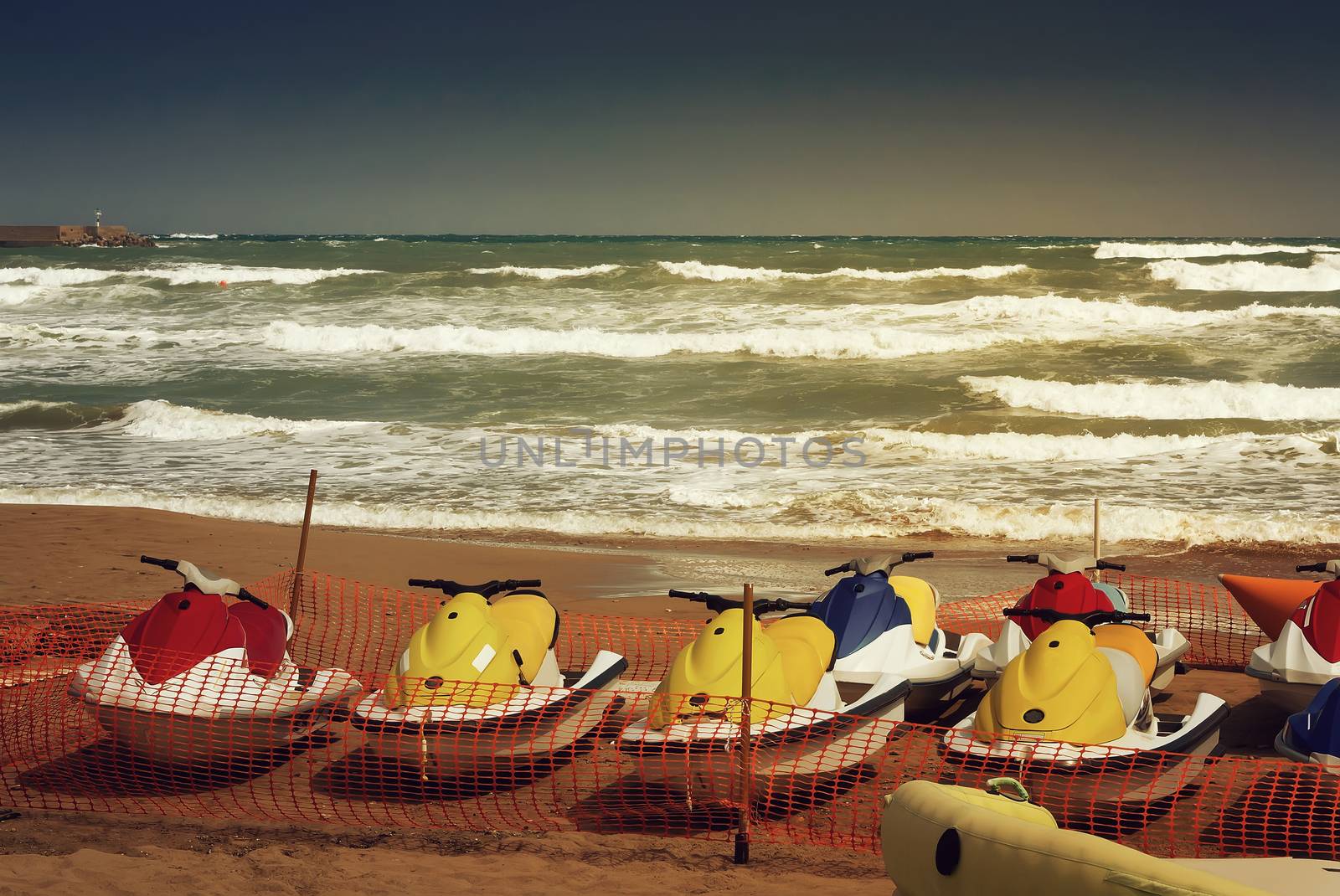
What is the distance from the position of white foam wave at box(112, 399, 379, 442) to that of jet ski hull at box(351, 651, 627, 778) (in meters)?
13.7

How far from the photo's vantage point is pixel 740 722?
5.20 m

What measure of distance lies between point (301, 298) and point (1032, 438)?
29.0m

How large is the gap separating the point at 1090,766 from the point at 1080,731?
0.18m

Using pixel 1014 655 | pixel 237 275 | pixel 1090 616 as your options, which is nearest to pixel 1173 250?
pixel 237 275

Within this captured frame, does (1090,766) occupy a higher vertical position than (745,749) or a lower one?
lower

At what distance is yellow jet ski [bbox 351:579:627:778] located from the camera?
5.59m

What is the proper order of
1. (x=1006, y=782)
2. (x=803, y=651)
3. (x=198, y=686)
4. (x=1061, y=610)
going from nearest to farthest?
(x=1006, y=782)
(x=198, y=686)
(x=803, y=651)
(x=1061, y=610)

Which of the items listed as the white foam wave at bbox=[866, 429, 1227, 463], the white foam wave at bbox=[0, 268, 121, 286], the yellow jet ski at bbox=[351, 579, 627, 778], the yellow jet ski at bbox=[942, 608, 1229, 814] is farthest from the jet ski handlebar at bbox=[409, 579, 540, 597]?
the white foam wave at bbox=[0, 268, 121, 286]

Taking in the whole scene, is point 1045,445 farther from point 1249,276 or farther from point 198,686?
point 1249,276

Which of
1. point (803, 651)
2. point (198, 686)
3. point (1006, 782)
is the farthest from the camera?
point (803, 651)

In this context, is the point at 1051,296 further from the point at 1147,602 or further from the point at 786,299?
the point at 1147,602

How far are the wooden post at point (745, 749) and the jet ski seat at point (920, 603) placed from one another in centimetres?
220

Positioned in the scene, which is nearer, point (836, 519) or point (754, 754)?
point (754, 754)

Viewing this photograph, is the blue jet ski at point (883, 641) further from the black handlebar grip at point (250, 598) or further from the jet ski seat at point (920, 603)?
the black handlebar grip at point (250, 598)
